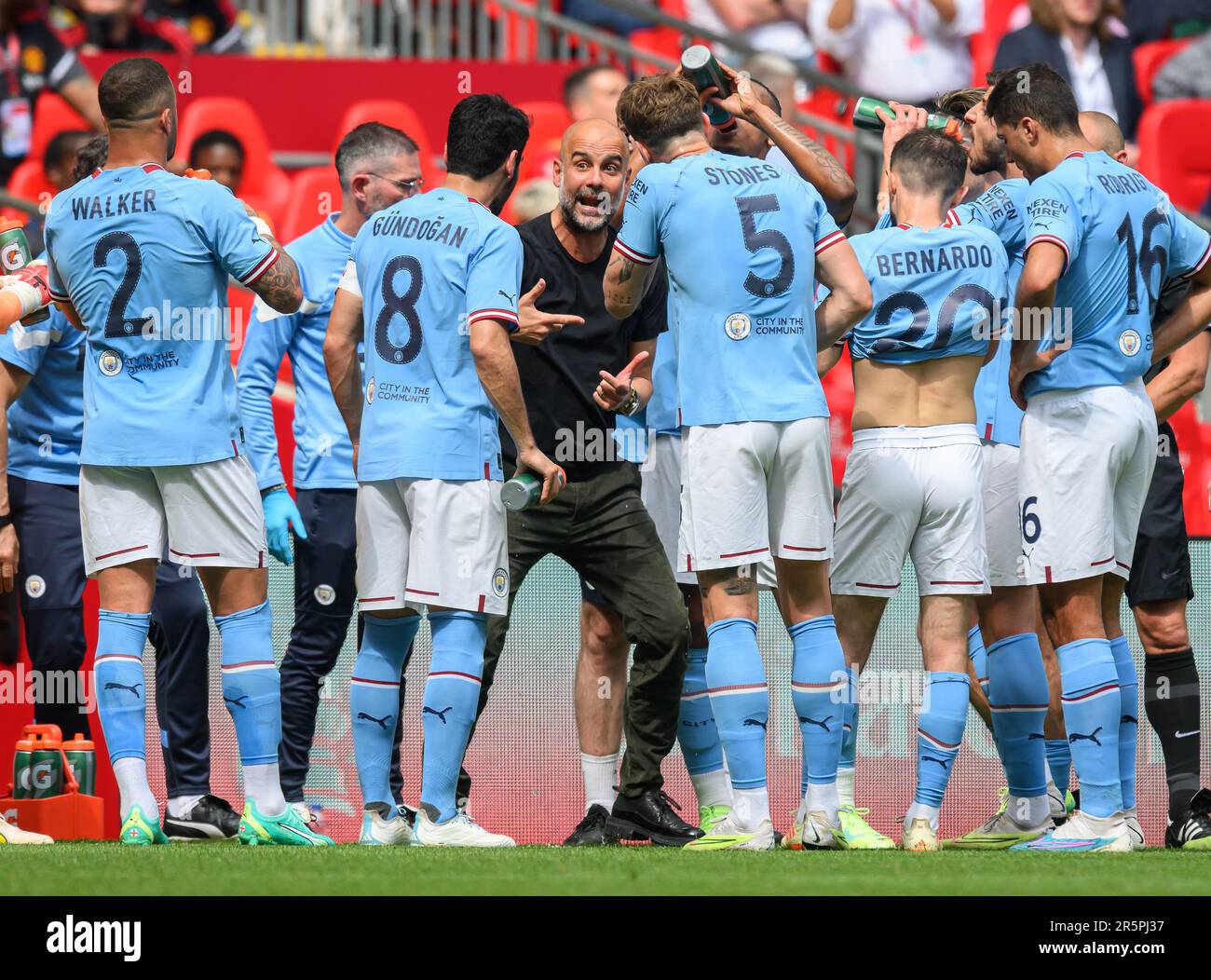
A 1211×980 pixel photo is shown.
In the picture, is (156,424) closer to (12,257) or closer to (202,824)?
(12,257)

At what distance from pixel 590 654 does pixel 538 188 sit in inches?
218

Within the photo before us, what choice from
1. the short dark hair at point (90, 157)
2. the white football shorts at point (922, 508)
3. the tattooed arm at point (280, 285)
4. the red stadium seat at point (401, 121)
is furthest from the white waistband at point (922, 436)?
the red stadium seat at point (401, 121)

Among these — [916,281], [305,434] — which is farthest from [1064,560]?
[305,434]

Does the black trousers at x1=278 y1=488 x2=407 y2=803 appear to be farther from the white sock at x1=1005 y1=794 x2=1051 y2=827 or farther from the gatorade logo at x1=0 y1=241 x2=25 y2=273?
the white sock at x1=1005 y1=794 x2=1051 y2=827

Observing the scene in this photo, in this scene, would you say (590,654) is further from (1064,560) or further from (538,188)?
(538,188)

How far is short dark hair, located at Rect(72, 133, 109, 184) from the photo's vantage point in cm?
650

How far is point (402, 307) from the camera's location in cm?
597

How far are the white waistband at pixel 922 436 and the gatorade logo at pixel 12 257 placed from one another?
312 cm

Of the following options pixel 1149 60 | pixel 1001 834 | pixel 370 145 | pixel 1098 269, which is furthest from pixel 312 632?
pixel 1149 60

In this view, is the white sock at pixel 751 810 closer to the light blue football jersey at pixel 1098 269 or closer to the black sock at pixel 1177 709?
the light blue football jersey at pixel 1098 269

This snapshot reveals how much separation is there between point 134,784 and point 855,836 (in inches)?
93.8

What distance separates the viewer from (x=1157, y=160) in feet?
41.4

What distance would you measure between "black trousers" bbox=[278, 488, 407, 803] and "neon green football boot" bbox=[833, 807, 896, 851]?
178 cm

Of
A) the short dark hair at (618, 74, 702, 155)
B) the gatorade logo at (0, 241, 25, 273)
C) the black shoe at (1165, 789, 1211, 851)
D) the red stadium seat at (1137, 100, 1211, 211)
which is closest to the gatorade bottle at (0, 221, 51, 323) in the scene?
the gatorade logo at (0, 241, 25, 273)
